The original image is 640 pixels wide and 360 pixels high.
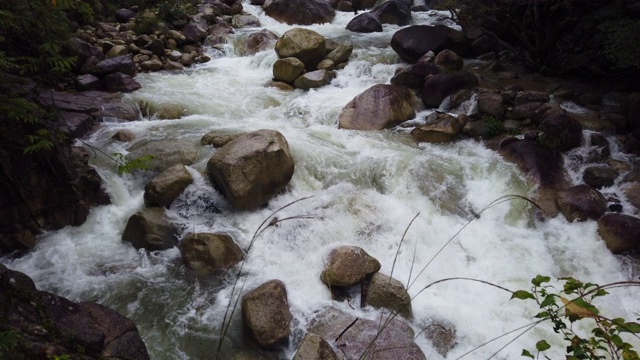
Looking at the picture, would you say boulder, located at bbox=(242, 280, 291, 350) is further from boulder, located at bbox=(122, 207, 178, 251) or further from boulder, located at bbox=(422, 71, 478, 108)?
boulder, located at bbox=(422, 71, 478, 108)

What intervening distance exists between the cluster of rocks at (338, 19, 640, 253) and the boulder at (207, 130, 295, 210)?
93.9 inches

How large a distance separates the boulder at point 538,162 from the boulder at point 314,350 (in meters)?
4.25

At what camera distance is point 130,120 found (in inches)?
277

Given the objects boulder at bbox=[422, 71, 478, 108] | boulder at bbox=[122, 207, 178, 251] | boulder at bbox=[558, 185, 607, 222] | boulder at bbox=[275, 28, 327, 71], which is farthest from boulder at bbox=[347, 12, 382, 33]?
boulder at bbox=[122, 207, 178, 251]

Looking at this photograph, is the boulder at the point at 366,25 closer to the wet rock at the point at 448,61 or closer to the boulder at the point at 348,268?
the wet rock at the point at 448,61

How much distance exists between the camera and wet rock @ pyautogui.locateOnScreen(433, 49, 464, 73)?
8789 mm

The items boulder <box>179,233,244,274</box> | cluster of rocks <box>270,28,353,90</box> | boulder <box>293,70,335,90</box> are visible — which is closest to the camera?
boulder <box>179,233,244,274</box>

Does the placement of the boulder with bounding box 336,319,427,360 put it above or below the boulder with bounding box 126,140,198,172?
below

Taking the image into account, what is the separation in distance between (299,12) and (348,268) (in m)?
12.1

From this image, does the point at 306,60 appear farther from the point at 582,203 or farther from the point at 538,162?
the point at 582,203

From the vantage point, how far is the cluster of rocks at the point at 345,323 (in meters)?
3.39

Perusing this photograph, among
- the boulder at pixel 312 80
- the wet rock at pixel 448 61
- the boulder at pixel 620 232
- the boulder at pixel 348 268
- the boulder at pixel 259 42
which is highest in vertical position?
the wet rock at pixel 448 61

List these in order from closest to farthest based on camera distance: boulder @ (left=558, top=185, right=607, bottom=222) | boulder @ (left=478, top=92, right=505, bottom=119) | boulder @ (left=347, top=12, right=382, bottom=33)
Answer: boulder @ (left=558, top=185, right=607, bottom=222) < boulder @ (left=478, top=92, right=505, bottom=119) < boulder @ (left=347, top=12, right=382, bottom=33)

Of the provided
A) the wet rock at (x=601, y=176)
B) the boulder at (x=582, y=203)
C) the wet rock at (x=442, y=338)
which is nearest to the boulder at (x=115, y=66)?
the wet rock at (x=442, y=338)
